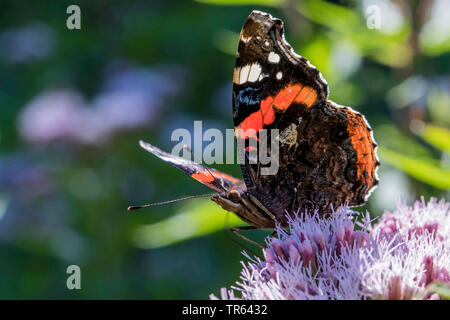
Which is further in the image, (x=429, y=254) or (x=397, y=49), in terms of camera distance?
(x=397, y=49)

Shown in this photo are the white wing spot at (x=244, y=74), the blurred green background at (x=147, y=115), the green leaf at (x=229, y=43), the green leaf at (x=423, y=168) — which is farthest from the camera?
the green leaf at (x=229, y=43)

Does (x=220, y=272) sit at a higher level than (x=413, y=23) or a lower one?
lower

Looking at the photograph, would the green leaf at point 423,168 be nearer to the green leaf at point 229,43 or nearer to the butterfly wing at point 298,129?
the butterfly wing at point 298,129

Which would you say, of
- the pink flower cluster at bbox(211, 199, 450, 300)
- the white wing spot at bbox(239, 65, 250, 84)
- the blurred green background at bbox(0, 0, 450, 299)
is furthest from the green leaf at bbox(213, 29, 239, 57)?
the pink flower cluster at bbox(211, 199, 450, 300)

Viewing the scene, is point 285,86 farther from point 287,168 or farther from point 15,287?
point 15,287

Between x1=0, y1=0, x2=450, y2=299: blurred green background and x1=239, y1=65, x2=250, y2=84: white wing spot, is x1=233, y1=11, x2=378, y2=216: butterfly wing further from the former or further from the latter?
x1=0, y1=0, x2=450, y2=299: blurred green background

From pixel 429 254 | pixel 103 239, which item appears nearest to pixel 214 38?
pixel 103 239

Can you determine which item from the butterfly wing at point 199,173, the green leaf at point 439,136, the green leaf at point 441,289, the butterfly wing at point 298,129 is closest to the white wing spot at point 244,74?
the butterfly wing at point 298,129
